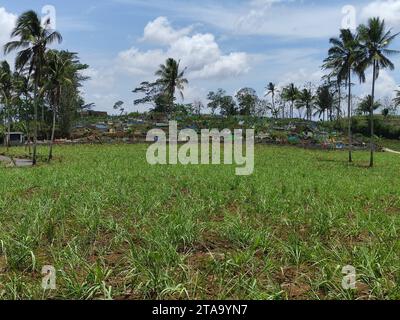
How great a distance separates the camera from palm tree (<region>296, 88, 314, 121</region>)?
7775cm

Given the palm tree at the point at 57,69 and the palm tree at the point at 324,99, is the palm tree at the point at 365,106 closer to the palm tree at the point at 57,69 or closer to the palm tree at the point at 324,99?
the palm tree at the point at 324,99

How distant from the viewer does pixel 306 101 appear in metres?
78.4

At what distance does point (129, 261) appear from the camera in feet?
19.1

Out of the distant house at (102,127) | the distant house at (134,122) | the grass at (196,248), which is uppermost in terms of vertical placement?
the distant house at (134,122)

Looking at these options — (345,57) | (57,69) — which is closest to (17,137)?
(57,69)

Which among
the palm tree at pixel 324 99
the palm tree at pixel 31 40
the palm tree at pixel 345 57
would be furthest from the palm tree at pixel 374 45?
the palm tree at pixel 324 99

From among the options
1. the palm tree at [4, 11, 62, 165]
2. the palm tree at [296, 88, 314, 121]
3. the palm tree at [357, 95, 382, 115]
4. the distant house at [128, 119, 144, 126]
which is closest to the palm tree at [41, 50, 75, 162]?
the palm tree at [4, 11, 62, 165]

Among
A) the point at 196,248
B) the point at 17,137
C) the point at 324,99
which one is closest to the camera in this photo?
the point at 196,248

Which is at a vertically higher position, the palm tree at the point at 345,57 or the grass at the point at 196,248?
the palm tree at the point at 345,57

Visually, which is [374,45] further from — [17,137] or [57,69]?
[17,137]

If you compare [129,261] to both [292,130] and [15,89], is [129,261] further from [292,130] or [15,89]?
[292,130]

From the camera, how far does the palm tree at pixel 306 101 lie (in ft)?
255

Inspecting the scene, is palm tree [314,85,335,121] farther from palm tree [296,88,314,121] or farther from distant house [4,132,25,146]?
distant house [4,132,25,146]
